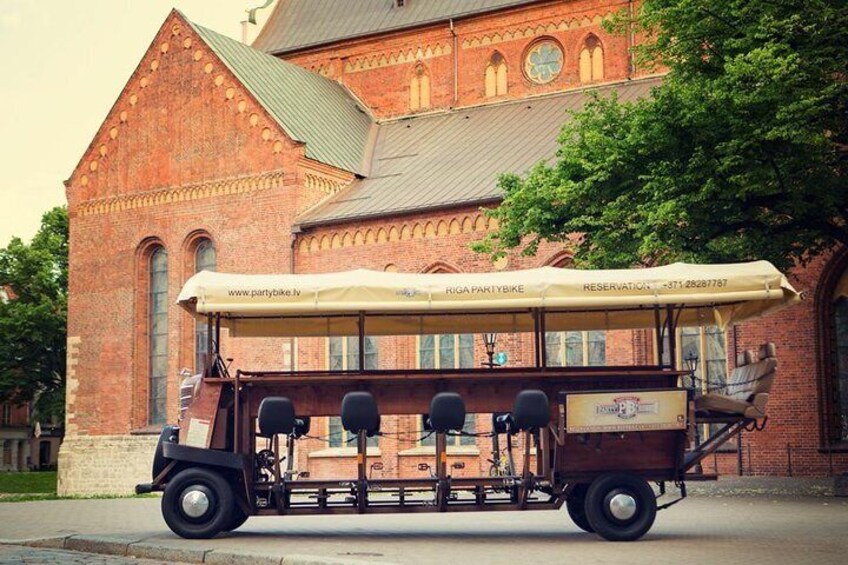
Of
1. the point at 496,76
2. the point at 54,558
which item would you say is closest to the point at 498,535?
the point at 54,558

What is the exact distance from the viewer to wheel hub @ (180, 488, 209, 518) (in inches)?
554

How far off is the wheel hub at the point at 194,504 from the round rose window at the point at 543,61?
946 inches

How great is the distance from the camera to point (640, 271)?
46.4 ft

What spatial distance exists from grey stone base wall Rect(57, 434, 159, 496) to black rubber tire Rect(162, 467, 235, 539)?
20.8m

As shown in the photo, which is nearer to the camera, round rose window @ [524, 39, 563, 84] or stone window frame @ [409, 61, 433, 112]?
round rose window @ [524, 39, 563, 84]

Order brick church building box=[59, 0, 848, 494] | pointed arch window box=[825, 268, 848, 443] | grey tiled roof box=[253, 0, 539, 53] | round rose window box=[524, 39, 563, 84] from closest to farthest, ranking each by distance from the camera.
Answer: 1. pointed arch window box=[825, 268, 848, 443]
2. brick church building box=[59, 0, 848, 494]
3. round rose window box=[524, 39, 563, 84]
4. grey tiled roof box=[253, 0, 539, 53]

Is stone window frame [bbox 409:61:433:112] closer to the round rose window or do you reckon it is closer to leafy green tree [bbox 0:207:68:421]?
the round rose window

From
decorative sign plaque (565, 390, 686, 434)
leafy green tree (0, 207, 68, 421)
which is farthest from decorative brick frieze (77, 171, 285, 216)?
decorative sign plaque (565, 390, 686, 434)

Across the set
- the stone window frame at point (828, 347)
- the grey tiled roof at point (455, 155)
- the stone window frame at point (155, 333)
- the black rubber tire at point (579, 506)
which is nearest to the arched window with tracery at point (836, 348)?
the stone window frame at point (828, 347)

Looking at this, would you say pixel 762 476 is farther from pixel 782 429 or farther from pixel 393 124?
pixel 393 124

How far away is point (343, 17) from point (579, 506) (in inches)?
1113

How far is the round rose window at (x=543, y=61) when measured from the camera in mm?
35956

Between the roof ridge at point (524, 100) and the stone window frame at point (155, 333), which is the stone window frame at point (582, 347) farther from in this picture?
the stone window frame at point (155, 333)

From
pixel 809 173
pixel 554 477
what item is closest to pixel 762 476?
pixel 809 173
